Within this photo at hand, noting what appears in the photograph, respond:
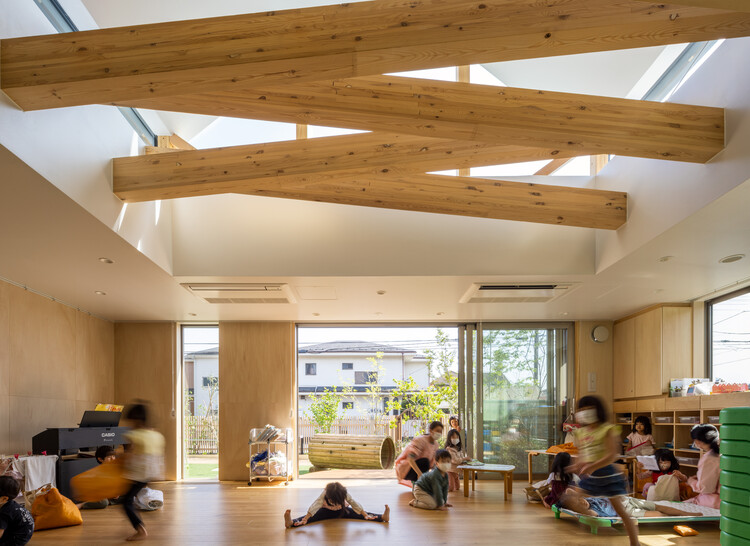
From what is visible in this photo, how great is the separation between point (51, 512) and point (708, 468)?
6526 millimetres

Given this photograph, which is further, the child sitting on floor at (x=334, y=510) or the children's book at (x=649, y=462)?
the children's book at (x=649, y=462)

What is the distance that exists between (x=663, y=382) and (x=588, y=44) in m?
6.68

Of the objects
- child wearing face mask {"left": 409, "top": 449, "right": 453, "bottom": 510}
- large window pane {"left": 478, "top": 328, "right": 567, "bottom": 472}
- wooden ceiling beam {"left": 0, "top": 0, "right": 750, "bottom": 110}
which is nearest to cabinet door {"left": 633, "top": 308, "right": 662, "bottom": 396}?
large window pane {"left": 478, "top": 328, "right": 567, "bottom": 472}

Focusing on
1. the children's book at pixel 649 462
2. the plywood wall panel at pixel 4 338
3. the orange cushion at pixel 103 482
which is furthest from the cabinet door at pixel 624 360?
the plywood wall panel at pixel 4 338

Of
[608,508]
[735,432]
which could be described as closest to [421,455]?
[608,508]

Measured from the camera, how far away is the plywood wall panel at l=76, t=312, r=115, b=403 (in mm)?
9477

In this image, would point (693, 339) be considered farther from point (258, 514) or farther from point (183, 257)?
point (183, 257)

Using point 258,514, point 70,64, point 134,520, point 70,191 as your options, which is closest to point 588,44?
point 70,64

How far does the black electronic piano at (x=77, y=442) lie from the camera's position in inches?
298

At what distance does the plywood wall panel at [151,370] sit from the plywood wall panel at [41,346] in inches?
68.8

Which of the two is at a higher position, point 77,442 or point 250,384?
point 250,384

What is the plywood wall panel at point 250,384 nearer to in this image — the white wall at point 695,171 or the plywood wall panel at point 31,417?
the plywood wall panel at point 31,417

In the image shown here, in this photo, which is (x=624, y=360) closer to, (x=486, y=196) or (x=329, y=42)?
(x=486, y=196)

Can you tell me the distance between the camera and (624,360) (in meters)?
10.3
